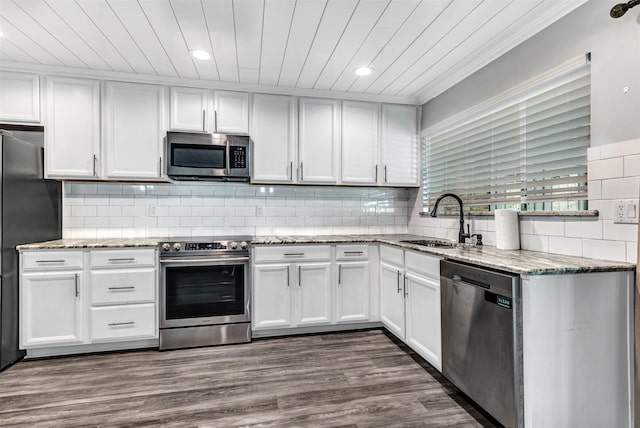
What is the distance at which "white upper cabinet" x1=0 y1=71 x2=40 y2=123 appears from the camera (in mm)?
2838

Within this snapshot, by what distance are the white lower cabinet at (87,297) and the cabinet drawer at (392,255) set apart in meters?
2.04

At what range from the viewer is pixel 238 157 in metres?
3.18

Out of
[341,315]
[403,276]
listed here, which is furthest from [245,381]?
[403,276]

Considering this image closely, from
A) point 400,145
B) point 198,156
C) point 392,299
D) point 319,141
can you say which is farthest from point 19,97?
point 392,299

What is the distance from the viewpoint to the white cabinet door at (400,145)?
365 centimetres

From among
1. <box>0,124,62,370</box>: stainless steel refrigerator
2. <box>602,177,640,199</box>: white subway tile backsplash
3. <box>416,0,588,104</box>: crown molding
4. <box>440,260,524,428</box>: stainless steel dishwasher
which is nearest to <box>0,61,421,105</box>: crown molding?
<box>416,0,588,104</box>: crown molding

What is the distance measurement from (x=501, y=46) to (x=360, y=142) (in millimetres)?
1510

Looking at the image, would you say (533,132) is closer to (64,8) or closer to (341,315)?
(341,315)

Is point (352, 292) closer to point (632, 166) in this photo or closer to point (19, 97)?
point (632, 166)

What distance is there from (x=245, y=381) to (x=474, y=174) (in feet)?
8.06

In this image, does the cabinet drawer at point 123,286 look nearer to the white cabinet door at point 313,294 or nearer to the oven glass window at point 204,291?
the oven glass window at point 204,291

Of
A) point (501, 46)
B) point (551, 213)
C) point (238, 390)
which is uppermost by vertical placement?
point (501, 46)

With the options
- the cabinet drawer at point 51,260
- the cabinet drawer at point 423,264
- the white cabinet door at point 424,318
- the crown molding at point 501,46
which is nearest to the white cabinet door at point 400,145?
the crown molding at point 501,46

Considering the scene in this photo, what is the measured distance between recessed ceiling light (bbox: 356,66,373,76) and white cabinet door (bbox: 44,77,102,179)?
2.34 m
